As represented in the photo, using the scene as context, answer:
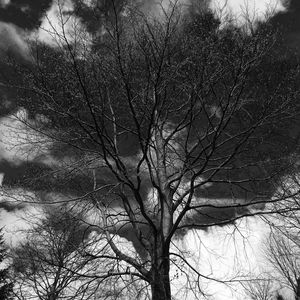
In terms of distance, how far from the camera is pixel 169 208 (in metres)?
4.50

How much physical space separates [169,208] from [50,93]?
8.01ft

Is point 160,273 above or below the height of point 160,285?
above

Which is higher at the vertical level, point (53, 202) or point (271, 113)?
point (271, 113)

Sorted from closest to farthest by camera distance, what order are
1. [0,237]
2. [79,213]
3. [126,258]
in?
[126,258] < [79,213] < [0,237]

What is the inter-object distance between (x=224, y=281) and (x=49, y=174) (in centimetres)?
307

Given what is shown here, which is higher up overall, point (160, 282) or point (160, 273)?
point (160, 273)

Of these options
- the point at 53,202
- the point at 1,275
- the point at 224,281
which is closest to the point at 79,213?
the point at 53,202

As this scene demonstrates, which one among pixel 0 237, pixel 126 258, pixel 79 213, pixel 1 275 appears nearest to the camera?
pixel 126 258

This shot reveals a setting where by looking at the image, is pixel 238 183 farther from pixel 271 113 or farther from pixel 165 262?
pixel 165 262

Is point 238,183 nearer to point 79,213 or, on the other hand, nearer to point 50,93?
point 79,213

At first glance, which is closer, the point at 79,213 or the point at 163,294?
the point at 163,294

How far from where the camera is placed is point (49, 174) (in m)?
4.54

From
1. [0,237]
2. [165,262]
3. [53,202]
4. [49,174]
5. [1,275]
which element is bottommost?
[165,262]

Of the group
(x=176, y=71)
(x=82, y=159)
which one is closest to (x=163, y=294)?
(x=82, y=159)
